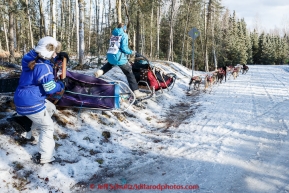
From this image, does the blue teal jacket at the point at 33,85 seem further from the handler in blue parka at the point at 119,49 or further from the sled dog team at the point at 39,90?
the handler in blue parka at the point at 119,49

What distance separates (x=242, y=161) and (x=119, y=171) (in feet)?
6.57

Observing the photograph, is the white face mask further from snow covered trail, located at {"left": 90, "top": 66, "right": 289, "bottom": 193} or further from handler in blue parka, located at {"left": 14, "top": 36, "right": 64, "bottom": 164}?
snow covered trail, located at {"left": 90, "top": 66, "right": 289, "bottom": 193}

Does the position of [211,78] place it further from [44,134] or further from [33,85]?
[33,85]

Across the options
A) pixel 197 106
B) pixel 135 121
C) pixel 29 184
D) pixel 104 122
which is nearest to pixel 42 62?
pixel 29 184

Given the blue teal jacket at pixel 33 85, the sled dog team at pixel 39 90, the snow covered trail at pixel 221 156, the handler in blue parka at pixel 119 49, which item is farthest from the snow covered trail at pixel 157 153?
the handler in blue parka at pixel 119 49

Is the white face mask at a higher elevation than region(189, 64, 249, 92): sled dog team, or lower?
higher

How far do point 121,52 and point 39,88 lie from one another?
291 cm

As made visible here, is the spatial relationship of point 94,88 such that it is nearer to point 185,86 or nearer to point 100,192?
point 100,192

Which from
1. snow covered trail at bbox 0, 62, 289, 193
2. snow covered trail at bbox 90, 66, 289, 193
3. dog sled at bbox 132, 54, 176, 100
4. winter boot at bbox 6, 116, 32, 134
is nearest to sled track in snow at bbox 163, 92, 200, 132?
snow covered trail at bbox 0, 62, 289, 193

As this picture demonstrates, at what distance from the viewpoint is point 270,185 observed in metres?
3.42

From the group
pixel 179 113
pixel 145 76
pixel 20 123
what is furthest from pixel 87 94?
pixel 179 113

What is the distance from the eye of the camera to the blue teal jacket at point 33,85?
Answer: 138 inches

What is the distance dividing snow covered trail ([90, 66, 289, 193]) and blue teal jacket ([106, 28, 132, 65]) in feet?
6.34

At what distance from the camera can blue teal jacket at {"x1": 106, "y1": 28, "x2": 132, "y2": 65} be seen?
6.08 m
